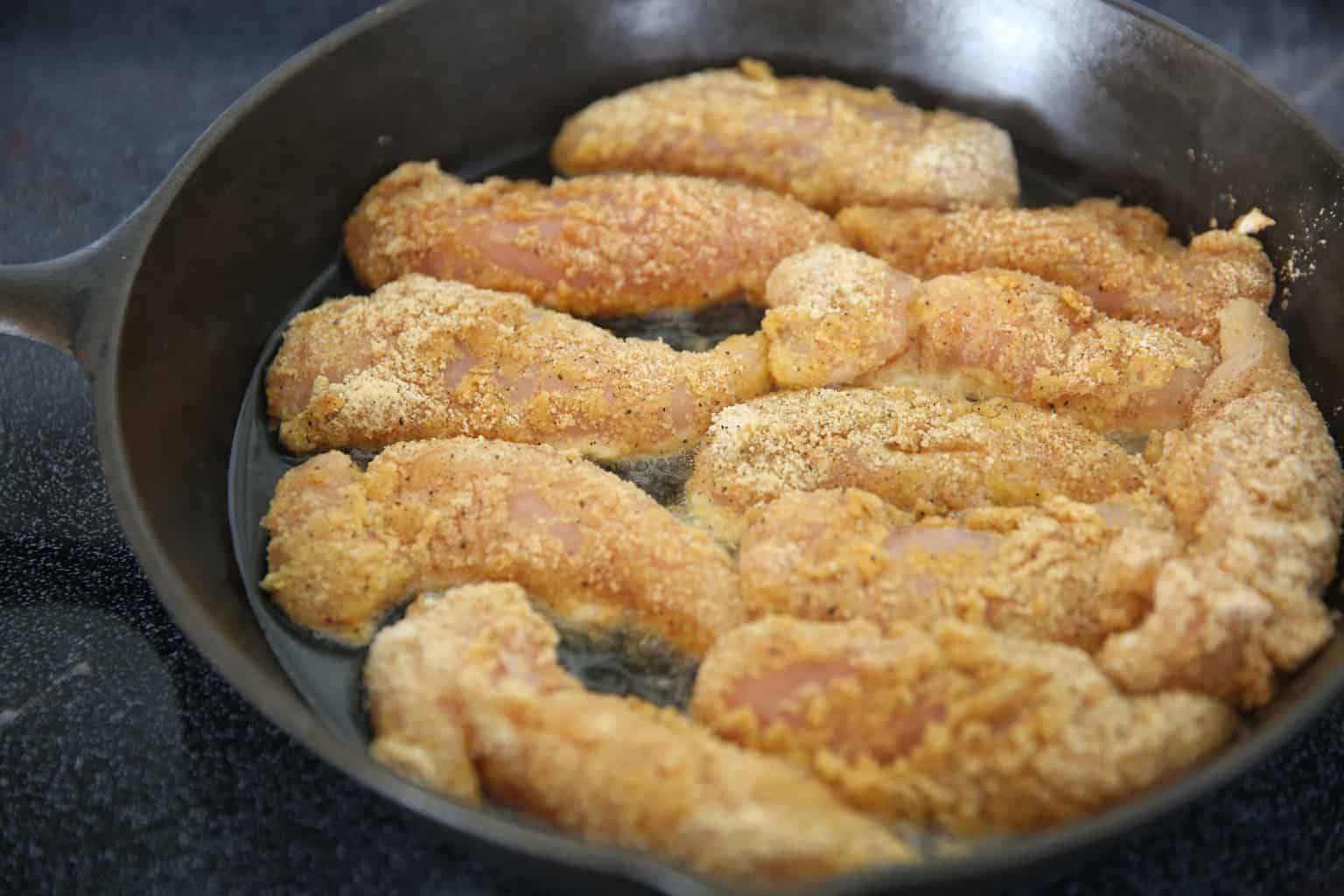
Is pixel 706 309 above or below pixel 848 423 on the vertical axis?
below

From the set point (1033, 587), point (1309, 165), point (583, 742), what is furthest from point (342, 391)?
point (1309, 165)

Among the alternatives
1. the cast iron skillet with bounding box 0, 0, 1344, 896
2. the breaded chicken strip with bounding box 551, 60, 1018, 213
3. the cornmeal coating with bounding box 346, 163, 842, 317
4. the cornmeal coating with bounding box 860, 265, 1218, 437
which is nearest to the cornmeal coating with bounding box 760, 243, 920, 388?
the cornmeal coating with bounding box 860, 265, 1218, 437

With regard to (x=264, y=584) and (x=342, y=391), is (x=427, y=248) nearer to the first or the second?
(x=342, y=391)

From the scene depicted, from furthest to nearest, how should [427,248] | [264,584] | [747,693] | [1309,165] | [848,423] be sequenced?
[427,248], [1309,165], [848,423], [264,584], [747,693]

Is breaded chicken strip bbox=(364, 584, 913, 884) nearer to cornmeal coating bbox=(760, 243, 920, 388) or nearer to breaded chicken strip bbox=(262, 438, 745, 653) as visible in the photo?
breaded chicken strip bbox=(262, 438, 745, 653)

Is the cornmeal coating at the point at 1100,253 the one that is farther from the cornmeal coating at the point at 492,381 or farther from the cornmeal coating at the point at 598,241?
the cornmeal coating at the point at 492,381

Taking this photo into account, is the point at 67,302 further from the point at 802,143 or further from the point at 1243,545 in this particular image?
the point at 1243,545
